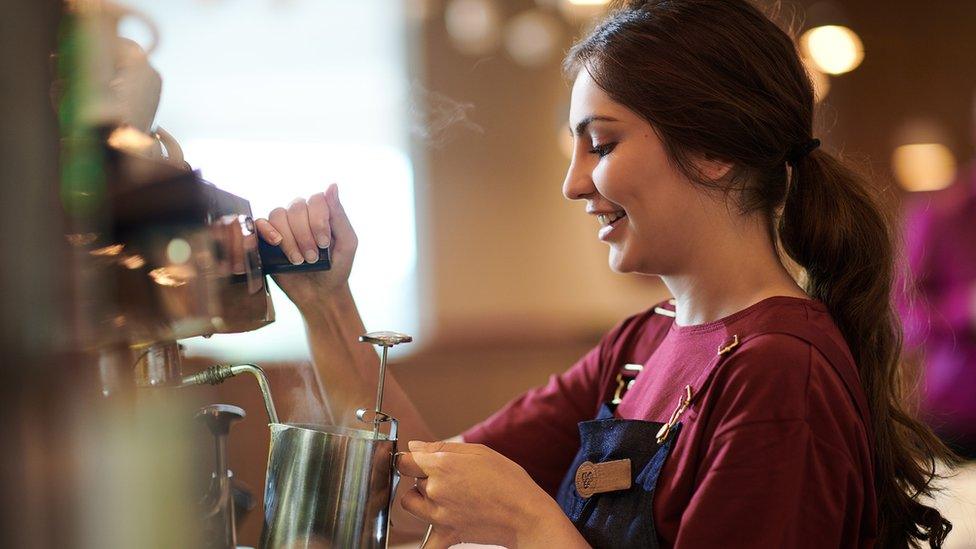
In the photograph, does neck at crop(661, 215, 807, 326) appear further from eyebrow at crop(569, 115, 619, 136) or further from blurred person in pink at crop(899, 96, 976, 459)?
blurred person in pink at crop(899, 96, 976, 459)

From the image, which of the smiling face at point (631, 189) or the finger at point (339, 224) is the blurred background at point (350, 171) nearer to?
the finger at point (339, 224)

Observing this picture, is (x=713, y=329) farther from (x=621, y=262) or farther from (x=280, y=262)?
(x=280, y=262)

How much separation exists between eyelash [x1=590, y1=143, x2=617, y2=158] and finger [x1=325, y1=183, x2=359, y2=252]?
0.82 feet

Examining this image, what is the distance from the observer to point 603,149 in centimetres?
88

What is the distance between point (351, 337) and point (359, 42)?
27 cm

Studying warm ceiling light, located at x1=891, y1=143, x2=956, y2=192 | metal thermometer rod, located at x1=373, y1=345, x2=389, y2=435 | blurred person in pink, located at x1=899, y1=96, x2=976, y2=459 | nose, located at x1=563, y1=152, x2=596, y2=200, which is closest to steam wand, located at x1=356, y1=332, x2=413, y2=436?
metal thermometer rod, located at x1=373, y1=345, x2=389, y2=435

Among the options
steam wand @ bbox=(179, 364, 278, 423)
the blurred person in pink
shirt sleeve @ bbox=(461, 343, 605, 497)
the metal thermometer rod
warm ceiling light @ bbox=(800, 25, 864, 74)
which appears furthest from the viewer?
warm ceiling light @ bbox=(800, 25, 864, 74)

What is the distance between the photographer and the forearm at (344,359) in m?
0.81

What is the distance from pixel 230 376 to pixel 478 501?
243 millimetres

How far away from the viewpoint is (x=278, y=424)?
719 millimetres

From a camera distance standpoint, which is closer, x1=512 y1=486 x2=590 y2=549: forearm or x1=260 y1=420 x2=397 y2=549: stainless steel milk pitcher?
x1=260 y1=420 x2=397 y2=549: stainless steel milk pitcher

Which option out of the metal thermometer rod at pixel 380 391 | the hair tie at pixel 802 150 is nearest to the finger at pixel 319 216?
the metal thermometer rod at pixel 380 391

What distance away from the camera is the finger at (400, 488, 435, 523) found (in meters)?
0.79

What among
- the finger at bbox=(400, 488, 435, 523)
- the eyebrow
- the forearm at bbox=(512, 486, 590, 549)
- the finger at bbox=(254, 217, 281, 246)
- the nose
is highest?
the eyebrow
